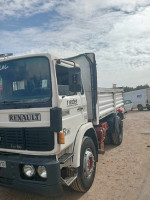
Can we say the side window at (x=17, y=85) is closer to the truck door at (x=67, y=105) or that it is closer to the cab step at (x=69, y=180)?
the truck door at (x=67, y=105)

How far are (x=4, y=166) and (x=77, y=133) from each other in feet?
4.47

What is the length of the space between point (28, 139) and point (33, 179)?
61 cm

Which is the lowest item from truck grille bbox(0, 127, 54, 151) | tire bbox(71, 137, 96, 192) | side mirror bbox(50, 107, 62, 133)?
tire bbox(71, 137, 96, 192)

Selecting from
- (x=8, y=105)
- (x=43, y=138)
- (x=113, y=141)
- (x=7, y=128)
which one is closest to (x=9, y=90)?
(x=8, y=105)

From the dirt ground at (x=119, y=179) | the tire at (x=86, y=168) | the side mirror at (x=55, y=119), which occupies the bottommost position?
the dirt ground at (x=119, y=179)

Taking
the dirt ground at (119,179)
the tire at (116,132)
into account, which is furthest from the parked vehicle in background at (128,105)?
the dirt ground at (119,179)

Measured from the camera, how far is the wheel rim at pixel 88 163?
3.85 metres

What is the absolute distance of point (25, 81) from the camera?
3.39 m

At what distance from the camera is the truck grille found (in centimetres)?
304

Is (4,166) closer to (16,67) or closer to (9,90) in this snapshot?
(9,90)

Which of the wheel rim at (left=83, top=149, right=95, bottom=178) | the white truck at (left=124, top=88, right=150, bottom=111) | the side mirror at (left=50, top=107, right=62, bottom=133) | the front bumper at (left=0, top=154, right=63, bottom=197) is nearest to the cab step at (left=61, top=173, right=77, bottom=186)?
the front bumper at (left=0, top=154, right=63, bottom=197)

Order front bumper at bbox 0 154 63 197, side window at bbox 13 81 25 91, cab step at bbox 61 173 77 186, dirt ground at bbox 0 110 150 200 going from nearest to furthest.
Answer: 1. front bumper at bbox 0 154 63 197
2. cab step at bbox 61 173 77 186
3. side window at bbox 13 81 25 91
4. dirt ground at bbox 0 110 150 200

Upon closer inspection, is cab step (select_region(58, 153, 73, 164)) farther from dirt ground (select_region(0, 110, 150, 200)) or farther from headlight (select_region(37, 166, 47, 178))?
dirt ground (select_region(0, 110, 150, 200))

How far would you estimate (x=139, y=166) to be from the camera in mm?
5191
